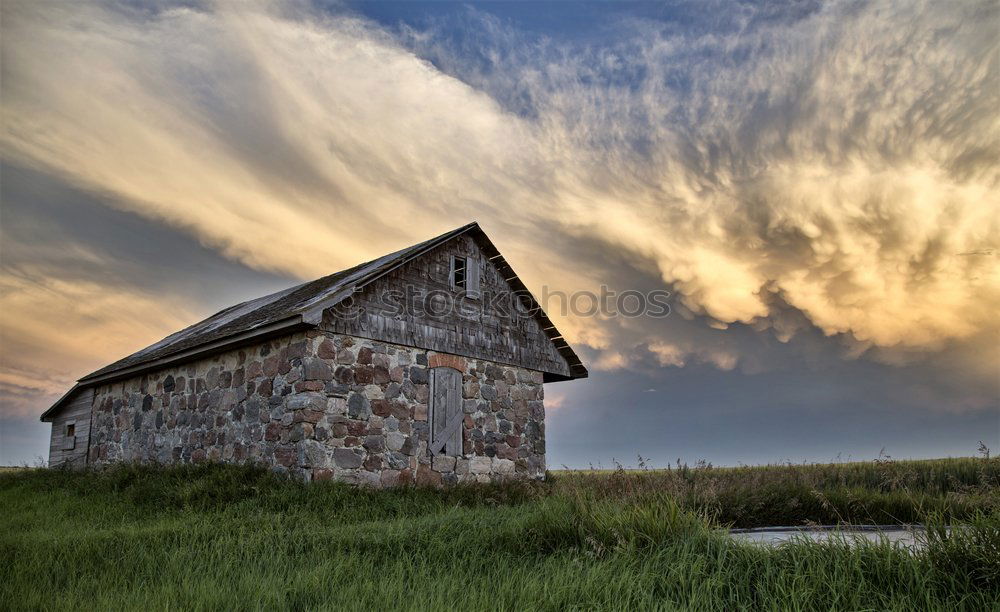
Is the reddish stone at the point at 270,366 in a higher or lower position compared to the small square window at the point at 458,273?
lower

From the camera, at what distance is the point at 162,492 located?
12.5 m

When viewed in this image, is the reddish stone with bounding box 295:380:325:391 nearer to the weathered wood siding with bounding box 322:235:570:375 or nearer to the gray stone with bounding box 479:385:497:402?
the weathered wood siding with bounding box 322:235:570:375

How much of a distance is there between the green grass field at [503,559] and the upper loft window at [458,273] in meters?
6.53

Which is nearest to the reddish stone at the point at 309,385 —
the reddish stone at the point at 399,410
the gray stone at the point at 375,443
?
the gray stone at the point at 375,443

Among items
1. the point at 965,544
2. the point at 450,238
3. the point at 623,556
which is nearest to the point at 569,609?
the point at 623,556

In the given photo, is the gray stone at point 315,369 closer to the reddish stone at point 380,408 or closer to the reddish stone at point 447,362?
the reddish stone at point 380,408

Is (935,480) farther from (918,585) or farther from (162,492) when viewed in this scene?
(162,492)

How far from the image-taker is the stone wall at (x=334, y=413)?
13328mm

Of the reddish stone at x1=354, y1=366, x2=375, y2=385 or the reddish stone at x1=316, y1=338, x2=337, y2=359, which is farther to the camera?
the reddish stone at x1=354, y1=366, x2=375, y2=385

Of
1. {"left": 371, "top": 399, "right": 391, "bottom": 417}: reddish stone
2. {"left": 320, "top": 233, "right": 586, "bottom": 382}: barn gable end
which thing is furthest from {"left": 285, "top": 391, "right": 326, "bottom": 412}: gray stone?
{"left": 320, "top": 233, "right": 586, "bottom": 382}: barn gable end

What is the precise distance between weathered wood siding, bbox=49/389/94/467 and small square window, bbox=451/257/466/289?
41.0 feet

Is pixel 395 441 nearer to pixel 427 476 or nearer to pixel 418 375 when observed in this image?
pixel 427 476

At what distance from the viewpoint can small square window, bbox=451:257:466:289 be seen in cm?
1659

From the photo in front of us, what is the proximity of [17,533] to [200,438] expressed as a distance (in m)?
5.66
